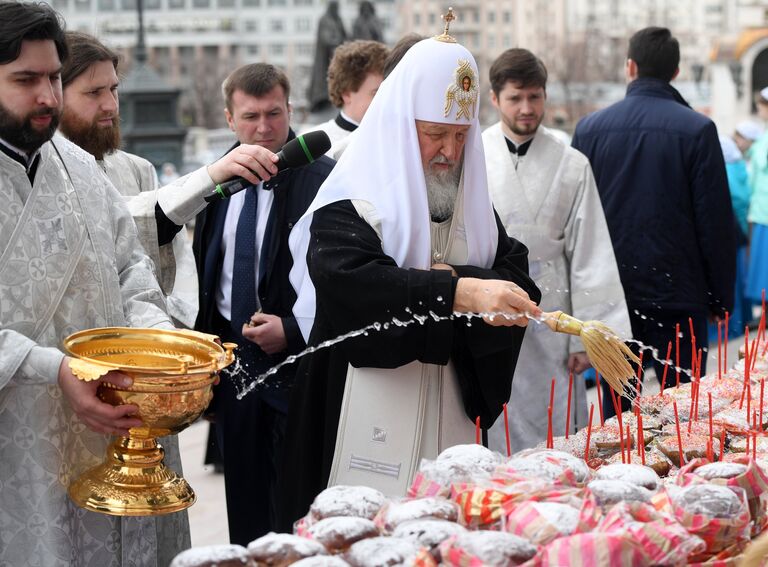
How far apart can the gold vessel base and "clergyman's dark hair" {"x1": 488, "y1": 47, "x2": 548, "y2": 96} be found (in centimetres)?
263

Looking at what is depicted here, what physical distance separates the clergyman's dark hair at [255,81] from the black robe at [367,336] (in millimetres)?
1242

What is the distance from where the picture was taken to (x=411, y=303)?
3201mm

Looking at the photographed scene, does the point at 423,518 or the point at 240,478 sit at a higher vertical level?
the point at 423,518

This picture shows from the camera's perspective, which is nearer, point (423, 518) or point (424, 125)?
point (423, 518)

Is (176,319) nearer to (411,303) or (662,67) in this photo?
(411,303)

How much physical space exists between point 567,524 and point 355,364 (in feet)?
4.02

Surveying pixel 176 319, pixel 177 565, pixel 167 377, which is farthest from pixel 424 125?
pixel 177 565

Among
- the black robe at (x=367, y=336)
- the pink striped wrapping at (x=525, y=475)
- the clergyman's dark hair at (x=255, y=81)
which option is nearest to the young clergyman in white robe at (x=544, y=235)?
the clergyman's dark hair at (x=255, y=81)

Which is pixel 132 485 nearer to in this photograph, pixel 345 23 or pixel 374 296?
pixel 374 296

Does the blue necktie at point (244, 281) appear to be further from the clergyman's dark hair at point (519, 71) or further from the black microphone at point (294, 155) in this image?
the clergyman's dark hair at point (519, 71)

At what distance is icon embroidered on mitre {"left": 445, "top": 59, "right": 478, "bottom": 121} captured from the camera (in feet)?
11.0

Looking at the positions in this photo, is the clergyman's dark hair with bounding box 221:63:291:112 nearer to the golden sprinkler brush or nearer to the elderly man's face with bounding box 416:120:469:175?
the elderly man's face with bounding box 416:120:469:175

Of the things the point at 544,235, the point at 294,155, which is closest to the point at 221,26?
the point at 544,235

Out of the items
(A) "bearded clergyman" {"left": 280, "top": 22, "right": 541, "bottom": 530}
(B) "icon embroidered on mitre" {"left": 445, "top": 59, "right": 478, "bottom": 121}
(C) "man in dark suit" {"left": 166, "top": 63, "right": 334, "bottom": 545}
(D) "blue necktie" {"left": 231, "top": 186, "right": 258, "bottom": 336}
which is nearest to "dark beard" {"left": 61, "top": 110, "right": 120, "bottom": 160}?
(C) "man in dark suit" {"left": 166, "top": 63, "right": 334, "bottom": 545}
